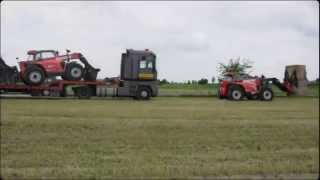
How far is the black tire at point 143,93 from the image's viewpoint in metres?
30.6

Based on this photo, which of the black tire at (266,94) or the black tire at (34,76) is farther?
the black tire at (266,94)

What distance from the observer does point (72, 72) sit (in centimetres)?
3070

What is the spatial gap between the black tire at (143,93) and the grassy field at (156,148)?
51.3ft

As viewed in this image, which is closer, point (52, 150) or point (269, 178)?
point (269, 178)

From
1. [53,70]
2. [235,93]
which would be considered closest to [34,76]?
[53,70]

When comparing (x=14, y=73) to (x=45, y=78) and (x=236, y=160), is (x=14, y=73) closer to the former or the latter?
(x=45, y=78)

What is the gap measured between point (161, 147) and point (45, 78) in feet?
68.7

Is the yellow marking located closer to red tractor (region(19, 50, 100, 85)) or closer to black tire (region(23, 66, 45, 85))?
red tractor (region(19, 50, 100, 85))

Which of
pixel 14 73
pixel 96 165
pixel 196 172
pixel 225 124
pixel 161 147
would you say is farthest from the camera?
pixel 14 73

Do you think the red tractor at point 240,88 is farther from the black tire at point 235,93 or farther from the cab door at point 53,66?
the cab door at point 53,66

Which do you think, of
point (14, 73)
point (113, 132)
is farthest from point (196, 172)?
point (14, 73)

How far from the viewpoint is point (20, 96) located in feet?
96.6

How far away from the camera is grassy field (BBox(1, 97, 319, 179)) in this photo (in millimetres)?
7324

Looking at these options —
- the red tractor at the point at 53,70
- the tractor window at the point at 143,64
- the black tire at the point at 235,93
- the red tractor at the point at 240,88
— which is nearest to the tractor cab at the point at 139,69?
the tractor window at the point at 143,64
